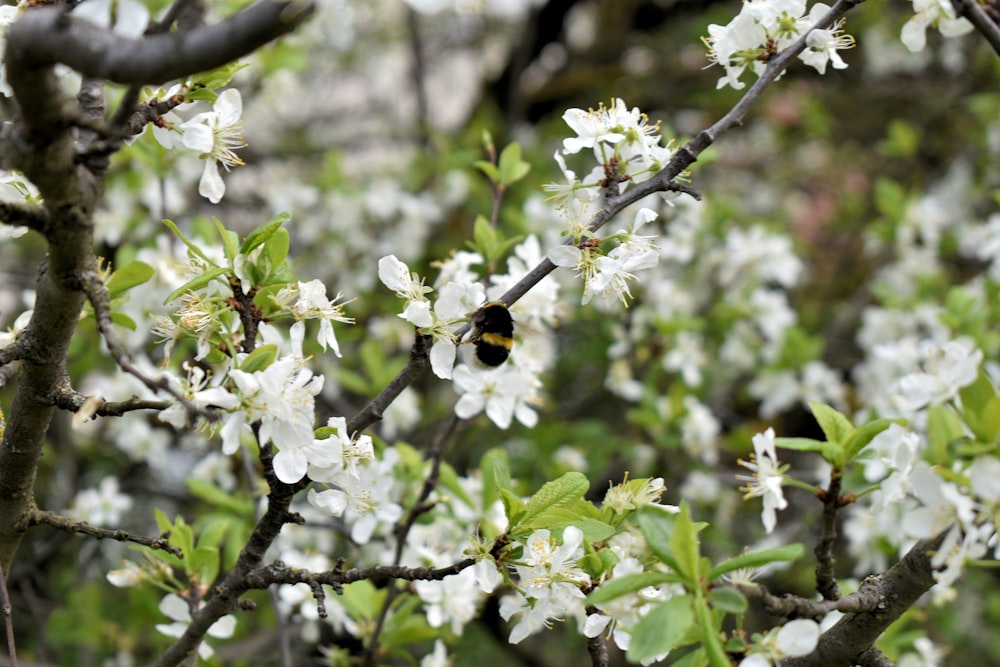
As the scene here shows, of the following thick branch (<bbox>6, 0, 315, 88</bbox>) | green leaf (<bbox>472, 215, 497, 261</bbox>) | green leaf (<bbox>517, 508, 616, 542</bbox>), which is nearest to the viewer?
thick branch (<bbox>6, 0, 315, 88</bbox>)

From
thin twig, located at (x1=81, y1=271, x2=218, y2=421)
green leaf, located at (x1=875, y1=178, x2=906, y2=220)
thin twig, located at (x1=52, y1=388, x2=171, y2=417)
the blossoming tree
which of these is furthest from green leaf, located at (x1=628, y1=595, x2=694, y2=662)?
green leaf, located at (x1=875, y1=178, x2=906, y2=220)

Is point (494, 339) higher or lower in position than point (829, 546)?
higher

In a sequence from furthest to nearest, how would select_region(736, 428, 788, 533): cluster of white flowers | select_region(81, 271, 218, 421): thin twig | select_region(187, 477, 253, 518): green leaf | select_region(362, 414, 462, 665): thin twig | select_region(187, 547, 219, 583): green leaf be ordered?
select_region(187, 477, 253, 518): green leaf → select_region(362, 414, 462, 665): thin twig → select_region(187, 547, 219, 583): green leaf → select_region(736, 428, 788, 533): cluster of white flowers → select_region(81, 271, 218, 421): thin twig

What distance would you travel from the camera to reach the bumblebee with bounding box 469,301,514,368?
1.48m

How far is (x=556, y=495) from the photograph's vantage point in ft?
4.75

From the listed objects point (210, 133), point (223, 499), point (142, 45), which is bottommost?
point (223, 499)

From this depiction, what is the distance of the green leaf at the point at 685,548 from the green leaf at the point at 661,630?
40 mm

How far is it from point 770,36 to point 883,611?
1011mm

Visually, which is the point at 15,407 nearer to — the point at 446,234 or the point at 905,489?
the point at 905,489

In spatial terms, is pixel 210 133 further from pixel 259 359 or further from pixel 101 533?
pixel 101 533

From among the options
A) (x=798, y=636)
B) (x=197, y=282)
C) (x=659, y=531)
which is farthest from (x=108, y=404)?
(x=798, y=636)

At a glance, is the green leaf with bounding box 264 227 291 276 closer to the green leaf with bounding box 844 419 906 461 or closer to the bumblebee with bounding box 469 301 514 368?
the bumblebee with bounding box 469 301 514 368

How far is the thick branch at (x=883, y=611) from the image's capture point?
4.38 feet

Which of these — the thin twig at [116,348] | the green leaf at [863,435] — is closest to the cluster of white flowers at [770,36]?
the green leaf at [863,435]
